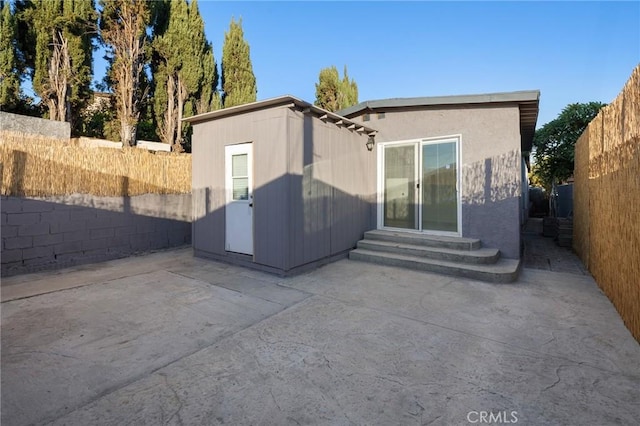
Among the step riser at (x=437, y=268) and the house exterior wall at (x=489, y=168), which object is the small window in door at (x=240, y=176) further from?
the house exterior wall at (x=489, y=168)

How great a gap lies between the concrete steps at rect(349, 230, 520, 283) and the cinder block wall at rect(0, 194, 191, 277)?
442 cm

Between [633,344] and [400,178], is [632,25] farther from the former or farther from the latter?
[633,344]

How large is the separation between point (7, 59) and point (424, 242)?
13.4 metres

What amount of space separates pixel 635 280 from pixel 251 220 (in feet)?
16.0

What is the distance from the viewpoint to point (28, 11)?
32.4 ft

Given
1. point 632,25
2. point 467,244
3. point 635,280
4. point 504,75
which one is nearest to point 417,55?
point 504,75

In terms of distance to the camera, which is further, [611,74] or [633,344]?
[611,74]

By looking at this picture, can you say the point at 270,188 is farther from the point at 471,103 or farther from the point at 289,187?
the point at 471,103

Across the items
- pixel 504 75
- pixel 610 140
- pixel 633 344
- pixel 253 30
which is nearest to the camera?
pixel 633 344

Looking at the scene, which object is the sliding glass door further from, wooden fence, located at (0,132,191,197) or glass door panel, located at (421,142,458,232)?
wooden fence, located at (0,132,191,197)

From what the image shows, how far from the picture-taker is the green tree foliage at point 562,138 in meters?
10.9

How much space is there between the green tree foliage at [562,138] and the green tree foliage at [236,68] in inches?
476

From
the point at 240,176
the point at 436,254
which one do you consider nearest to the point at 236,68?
the point at 240,176

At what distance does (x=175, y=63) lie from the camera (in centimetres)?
1183
